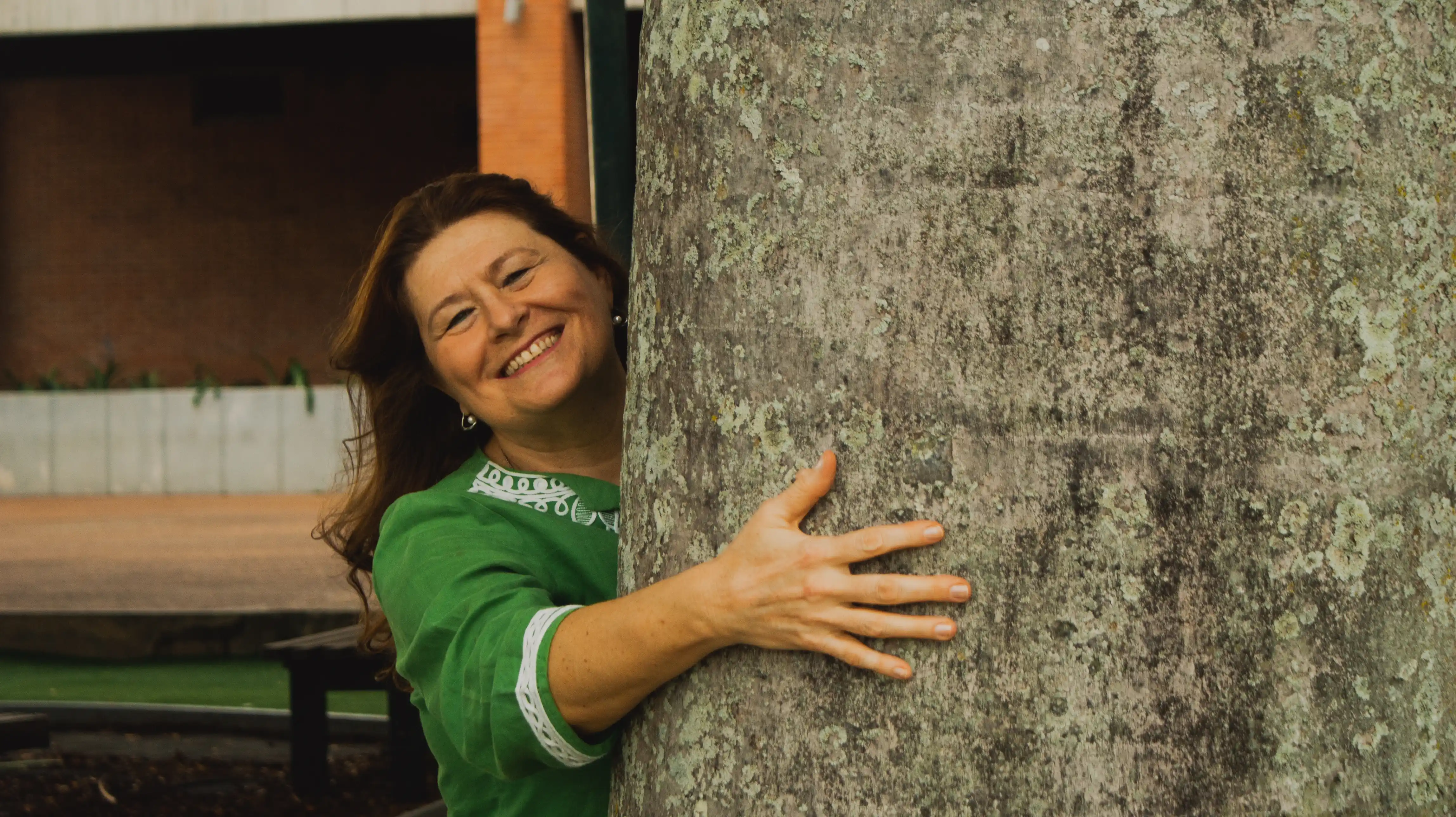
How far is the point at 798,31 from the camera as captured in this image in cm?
138

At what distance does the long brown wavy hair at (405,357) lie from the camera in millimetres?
2293

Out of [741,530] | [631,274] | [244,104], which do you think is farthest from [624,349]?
[244,104]

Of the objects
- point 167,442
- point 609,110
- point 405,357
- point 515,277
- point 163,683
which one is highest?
point 609,110

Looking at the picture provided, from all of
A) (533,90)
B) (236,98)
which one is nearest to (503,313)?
(533,90)

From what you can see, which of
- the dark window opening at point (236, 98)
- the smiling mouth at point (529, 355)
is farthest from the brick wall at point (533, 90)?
the smiling mouth at point (529, 355)

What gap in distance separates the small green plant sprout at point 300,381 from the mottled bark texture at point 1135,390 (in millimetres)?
17596

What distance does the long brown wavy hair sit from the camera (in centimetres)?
229

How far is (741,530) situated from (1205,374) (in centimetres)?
44

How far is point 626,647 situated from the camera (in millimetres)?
1469

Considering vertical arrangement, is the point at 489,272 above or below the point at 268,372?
above

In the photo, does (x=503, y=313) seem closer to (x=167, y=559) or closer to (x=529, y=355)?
(x=529, y=355)

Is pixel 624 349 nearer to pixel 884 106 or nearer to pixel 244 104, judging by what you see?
pixel 884 106

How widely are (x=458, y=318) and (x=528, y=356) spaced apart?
0.13 m

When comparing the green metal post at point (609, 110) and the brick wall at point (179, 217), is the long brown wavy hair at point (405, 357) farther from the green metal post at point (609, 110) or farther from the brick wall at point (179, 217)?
the brick wall at point (179, 217)
